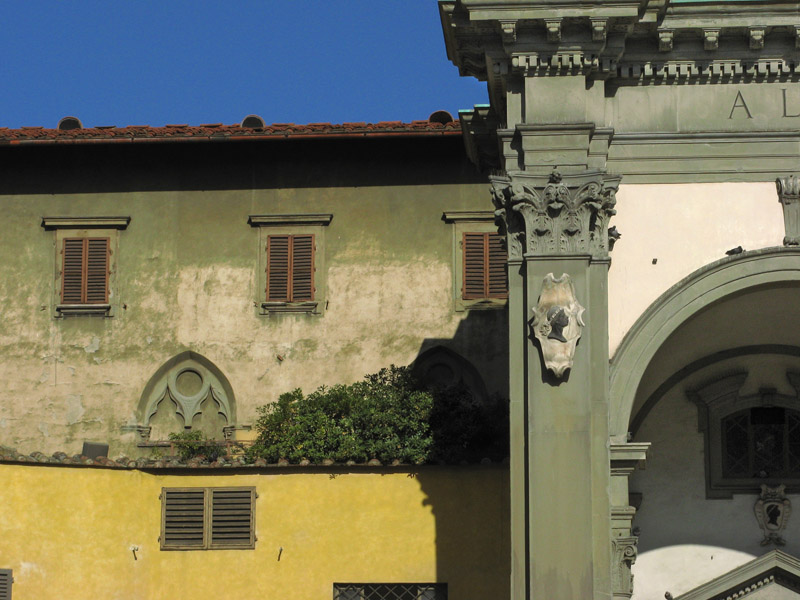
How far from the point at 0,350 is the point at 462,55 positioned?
11.2 meters

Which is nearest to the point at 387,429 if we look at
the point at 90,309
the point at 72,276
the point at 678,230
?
the point at 678,230

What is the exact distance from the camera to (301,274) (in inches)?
891

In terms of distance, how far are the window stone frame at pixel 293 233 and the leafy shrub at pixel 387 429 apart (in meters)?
3.60

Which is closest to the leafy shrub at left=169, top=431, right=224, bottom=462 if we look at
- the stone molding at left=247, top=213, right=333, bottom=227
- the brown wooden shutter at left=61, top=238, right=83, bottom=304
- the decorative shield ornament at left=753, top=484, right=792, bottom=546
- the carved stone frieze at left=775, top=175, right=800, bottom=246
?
the brown wooden shutter at left=61, top=238, right=83, bottom=304

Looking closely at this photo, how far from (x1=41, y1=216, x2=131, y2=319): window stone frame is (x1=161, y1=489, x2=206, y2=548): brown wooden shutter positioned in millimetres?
5721

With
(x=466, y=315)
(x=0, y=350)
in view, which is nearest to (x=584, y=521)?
(x=466, y=315)

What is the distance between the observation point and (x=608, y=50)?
586 inches

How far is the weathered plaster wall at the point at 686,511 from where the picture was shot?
17797 mm

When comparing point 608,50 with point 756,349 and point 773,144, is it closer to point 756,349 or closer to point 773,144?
point 773,144

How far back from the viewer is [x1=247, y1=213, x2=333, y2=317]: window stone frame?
22.6 metres

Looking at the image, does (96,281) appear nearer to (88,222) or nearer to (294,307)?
(88,222)

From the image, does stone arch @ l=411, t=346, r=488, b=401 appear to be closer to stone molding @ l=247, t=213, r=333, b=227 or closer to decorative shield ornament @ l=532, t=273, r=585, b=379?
stone molding @ l=247, t=213, r=333, b=227

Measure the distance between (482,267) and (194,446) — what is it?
548 cm

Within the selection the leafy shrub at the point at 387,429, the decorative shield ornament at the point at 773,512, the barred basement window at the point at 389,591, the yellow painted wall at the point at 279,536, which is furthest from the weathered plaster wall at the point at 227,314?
the decorative shield ornament at the point at 773,512
